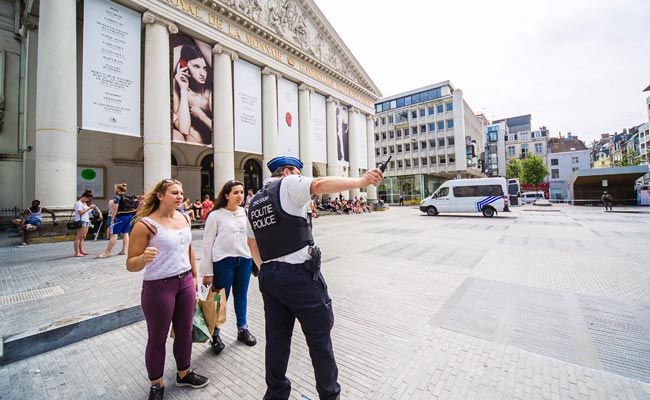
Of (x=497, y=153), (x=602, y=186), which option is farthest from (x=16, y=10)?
(x=497, y=153)

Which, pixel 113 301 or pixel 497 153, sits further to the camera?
pixel 497 153

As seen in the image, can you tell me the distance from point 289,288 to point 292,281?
0.17 ft

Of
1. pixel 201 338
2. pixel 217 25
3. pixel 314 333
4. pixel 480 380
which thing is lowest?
pixel 480 380

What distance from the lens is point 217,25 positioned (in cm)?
1558

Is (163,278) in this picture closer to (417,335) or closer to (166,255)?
(166,255)

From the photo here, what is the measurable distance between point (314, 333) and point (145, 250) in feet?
4.77

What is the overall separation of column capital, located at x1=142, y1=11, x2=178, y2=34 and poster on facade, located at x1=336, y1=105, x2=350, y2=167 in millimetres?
14924

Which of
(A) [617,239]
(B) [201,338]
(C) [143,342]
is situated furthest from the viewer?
(A) [617,239]

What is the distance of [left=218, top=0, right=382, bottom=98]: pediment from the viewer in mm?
17809

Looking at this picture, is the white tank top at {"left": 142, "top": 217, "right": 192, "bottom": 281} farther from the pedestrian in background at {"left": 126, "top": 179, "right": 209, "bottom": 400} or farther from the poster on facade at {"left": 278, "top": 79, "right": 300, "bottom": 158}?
the poster on facade at {"left": 278, "top": 79, "right": 300, "bottom": 158}

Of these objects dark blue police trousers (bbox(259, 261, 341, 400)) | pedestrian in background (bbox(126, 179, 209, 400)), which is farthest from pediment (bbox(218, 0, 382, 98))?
dark blue police trousers (bbox(259, 261, 341, 400))

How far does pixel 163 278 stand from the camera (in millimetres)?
2148

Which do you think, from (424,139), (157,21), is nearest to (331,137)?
(157,21)

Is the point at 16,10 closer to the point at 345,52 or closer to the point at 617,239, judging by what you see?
the point at 345,52
